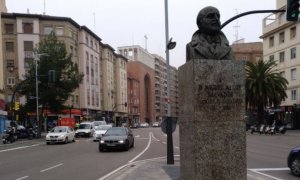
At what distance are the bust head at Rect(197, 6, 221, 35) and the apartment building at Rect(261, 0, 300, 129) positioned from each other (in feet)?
166

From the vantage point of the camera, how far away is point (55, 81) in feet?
163

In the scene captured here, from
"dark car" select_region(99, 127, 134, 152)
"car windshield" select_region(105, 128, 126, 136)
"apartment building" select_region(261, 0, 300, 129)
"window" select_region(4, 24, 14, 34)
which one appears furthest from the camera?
"window" select_region(4, 24, 14, 34)

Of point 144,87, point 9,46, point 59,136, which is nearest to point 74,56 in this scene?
point 9,46

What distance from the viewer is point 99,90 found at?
10388 centimetres

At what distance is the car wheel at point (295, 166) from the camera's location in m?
13.9

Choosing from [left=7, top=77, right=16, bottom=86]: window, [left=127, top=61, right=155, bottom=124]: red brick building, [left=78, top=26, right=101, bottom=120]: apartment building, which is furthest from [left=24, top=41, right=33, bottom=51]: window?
[left=127, top=61, right=155, bottom=124]: red brick building

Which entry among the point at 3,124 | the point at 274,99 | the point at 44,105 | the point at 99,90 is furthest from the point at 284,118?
the point at 99,90

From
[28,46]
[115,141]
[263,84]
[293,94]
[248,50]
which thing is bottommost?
[115,141]

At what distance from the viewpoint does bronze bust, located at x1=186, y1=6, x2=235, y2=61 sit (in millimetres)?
8766

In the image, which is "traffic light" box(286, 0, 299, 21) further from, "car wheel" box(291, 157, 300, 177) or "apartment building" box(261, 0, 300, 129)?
"apartment building" box(261, 0, 300, 129)

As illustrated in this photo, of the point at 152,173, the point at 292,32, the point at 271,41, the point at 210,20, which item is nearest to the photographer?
the point at 210,20

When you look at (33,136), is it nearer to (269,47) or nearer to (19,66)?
(19,66)

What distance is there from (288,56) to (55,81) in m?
31.8

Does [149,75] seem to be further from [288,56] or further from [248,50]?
[288,56]
